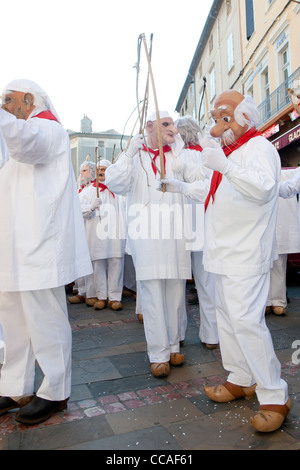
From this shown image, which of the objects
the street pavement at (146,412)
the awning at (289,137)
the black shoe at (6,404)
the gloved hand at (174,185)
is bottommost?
the street pavement at (146,412)

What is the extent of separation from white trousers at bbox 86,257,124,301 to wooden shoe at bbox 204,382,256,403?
350 cm

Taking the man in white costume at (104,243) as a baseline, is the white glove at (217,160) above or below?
above

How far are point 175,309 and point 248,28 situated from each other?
1428 cm

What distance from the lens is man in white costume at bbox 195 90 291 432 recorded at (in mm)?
2322

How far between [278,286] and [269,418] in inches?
122

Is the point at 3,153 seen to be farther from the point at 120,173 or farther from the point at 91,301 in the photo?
the point at 91,301

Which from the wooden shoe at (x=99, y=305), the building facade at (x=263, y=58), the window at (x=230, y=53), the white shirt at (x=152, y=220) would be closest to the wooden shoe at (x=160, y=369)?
the white shirt at (x=152, y=220)

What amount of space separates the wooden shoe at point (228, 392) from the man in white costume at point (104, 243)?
334cm

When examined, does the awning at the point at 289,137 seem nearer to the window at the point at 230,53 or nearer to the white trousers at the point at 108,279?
the window at the point at 230,53

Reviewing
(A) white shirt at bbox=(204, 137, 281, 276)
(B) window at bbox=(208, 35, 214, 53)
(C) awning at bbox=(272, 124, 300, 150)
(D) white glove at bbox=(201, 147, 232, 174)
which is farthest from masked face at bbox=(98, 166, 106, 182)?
(B) window at bbox=(208, 35, 214, 53)

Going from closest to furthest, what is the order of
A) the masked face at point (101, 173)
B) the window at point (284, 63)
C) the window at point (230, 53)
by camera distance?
1. the masked face at point (101, 173)
2. the window at point (284, 63)
3. the window at point (230, 53)

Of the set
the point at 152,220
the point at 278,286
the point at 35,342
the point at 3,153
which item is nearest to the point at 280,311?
the point at 278,286

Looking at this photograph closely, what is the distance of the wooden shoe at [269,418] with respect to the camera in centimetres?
225
